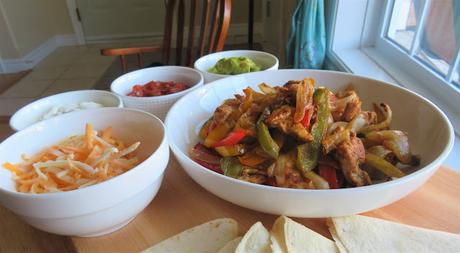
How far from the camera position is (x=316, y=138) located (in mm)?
656

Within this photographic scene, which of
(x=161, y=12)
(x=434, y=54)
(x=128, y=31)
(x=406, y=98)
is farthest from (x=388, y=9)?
(x=128, y=31)

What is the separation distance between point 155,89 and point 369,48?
4.18ft

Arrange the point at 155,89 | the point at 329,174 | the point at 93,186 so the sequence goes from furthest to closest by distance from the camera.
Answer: the point at 155,89 < the point at 329,174 < the point at 93,186

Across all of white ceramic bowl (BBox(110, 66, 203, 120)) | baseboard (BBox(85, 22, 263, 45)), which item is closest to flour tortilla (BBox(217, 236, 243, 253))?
white ceramic bowl (BBox(110, 66, 203, 120))

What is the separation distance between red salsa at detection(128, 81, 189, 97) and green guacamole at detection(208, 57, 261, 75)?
0.46 ft

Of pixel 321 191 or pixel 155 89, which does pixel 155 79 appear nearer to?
pixel 155 89

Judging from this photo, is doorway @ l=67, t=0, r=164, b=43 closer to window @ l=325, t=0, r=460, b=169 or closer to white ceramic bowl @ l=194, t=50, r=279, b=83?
window @ l=325, t=0, r=460, b=169

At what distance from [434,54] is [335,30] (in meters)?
0.53

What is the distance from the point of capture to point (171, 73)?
105 cm

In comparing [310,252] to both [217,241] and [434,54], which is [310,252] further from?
[434,54]

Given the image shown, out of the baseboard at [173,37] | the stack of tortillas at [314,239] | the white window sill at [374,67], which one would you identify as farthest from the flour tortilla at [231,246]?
the baseboard at [173,37]

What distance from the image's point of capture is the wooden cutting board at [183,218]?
594mm

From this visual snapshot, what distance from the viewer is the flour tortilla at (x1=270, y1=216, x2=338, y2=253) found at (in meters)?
0.52

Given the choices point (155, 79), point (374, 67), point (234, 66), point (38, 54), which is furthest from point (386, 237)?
point (38, 54)
